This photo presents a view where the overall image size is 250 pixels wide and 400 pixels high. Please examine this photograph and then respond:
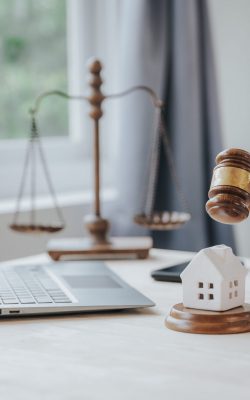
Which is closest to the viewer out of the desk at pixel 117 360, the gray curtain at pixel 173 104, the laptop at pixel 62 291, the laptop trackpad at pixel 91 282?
the desk at pixel 117 360

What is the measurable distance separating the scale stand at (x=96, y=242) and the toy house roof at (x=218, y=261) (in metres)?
0.57

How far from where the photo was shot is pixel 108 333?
1.03m

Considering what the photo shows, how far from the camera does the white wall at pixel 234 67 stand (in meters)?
2.19

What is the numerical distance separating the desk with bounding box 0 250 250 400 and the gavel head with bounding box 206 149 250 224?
0.16m

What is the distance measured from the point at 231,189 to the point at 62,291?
363mm

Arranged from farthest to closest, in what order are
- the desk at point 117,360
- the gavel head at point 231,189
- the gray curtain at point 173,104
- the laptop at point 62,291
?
the gray curtain at point 173,104, the laptop at point 62,291, the gavel head at point 231,189, the desk at point 117,360

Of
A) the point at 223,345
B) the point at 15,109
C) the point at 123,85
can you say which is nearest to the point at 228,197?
the point at 223,345

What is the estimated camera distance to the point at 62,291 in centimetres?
120

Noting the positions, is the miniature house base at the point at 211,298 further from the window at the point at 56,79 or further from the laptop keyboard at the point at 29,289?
the window at the point at 56,79

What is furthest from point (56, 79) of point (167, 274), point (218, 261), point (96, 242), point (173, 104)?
point (218, 261)

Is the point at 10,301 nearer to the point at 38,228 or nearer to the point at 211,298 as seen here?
the point at 211,298

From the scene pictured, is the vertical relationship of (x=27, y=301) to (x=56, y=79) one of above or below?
below

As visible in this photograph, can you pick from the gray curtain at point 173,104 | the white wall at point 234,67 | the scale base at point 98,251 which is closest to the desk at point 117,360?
the scale base at point 98,251

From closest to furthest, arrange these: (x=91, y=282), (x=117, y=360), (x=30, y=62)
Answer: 1. (x=117, y=360)
2. (x=91, y=282)
3. (x=30, y=62)
